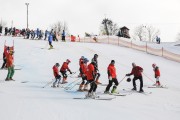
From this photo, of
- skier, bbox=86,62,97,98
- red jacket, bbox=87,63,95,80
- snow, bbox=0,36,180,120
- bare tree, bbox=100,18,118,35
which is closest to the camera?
snow, bbox=0,36,180,120

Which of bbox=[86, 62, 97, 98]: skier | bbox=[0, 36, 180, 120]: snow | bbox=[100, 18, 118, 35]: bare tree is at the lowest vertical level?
bbox=[0, 36, 180, 120]: snow

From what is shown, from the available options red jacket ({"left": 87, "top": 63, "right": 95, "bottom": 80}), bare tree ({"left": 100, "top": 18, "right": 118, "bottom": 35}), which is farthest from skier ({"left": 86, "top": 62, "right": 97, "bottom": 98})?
bare tree ({"left": 100, "top": 18, "right": 118, "bottom": 35})

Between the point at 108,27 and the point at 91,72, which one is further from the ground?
the point at 108,27

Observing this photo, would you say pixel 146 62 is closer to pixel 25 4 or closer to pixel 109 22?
pixel 25 4

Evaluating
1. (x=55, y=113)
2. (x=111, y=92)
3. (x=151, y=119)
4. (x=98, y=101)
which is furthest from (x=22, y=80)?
(x=151, y=119)

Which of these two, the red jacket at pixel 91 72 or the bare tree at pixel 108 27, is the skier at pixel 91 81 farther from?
the bare tree at pixel 108 27

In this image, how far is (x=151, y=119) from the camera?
35.1 feet

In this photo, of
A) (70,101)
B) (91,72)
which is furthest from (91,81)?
(70,101)

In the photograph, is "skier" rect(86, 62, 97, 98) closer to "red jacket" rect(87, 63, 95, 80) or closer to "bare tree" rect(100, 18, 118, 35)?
"red jacket" rect(87, 63, 95, 80)

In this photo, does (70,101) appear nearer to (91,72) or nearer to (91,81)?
(91,81)

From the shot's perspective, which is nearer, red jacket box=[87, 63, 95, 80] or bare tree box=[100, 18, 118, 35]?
red jacket box=[87, 63, 95, 80]

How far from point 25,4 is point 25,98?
212 feet

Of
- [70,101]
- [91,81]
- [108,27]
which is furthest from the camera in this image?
[108,27]

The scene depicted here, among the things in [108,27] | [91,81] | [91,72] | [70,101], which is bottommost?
[70,101]
